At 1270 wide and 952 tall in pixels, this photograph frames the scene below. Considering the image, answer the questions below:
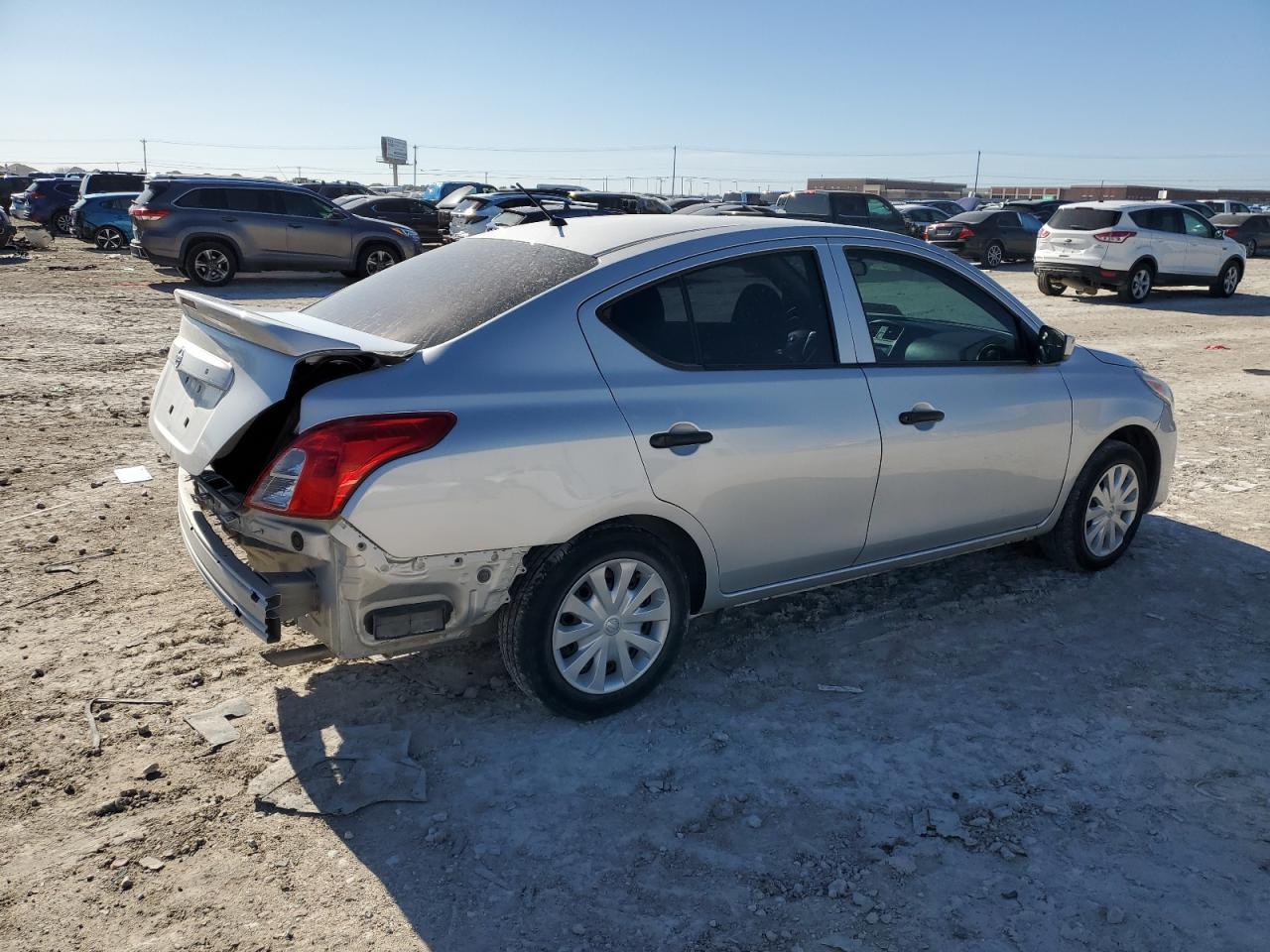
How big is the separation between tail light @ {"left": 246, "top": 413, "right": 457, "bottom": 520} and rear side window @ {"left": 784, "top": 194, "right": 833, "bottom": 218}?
21230mm

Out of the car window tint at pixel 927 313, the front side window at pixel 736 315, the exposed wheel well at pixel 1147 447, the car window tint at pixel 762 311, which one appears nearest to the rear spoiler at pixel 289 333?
the front side window at pixel 736 315

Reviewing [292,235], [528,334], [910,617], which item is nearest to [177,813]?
[528,334]

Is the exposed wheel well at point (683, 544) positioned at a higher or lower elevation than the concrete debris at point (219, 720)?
higher

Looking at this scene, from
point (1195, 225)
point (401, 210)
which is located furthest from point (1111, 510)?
point (401, 210)

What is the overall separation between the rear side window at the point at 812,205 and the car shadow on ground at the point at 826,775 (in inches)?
767

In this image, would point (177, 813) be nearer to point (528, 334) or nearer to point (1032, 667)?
point (528, 334)

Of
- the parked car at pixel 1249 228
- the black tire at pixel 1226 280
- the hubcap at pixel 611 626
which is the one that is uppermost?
the parked car at pixel 1249 228

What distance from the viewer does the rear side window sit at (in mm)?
23312

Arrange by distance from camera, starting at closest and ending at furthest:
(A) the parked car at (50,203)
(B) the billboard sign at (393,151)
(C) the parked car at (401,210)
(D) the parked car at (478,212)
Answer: (D) the parked car at (478,212) < (C) the parked car at (401,210) < (A) the parked car at (50,203) < (B) the billboard sign at (393,151)

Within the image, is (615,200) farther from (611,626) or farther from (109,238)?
(611,626)

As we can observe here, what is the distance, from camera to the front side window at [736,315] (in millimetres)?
3740

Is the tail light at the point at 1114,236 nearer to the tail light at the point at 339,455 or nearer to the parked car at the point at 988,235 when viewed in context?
the parked car at the point at 988,235

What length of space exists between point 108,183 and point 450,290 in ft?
94.5

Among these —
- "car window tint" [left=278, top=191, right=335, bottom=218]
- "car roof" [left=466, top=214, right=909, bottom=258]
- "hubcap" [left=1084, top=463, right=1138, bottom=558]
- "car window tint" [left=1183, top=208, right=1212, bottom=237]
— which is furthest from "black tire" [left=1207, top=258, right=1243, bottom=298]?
"car roof" [left=466, top=214, right=909, bottom=258]
